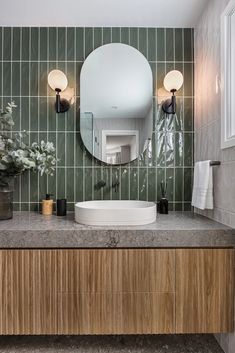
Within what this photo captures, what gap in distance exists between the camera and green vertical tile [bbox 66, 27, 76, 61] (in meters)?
2.12

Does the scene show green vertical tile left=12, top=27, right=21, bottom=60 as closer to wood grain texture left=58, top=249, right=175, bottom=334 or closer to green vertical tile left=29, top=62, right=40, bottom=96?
green vertical tile left=29, top=62, right=40, bottom=96

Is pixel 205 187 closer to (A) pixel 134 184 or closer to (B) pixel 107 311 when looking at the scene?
(A) pixel 134 184

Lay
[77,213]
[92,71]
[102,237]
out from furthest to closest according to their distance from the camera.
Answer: [92,71], [77,213], [102,237]

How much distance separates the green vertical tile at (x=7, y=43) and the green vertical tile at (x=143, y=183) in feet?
4.88

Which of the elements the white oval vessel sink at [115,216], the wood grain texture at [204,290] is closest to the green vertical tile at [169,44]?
the white oval vessel sink at [115,216]

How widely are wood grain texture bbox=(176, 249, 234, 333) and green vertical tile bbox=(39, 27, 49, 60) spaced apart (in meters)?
1.89

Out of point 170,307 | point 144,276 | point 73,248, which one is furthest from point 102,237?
point 170,307

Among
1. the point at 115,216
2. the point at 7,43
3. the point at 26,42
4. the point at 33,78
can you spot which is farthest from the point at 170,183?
the point at 7,43

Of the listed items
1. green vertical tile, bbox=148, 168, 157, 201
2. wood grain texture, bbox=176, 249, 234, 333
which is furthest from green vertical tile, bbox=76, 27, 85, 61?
wood grain texture, bbox=176, 249, 234, 333

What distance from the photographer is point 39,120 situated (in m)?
2.13

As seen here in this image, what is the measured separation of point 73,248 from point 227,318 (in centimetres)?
102

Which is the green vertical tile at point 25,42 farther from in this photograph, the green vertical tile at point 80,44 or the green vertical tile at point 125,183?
the green vertical tile at point 125,183

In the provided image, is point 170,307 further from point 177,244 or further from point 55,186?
point 55,186

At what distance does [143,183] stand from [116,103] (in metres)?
0.71
